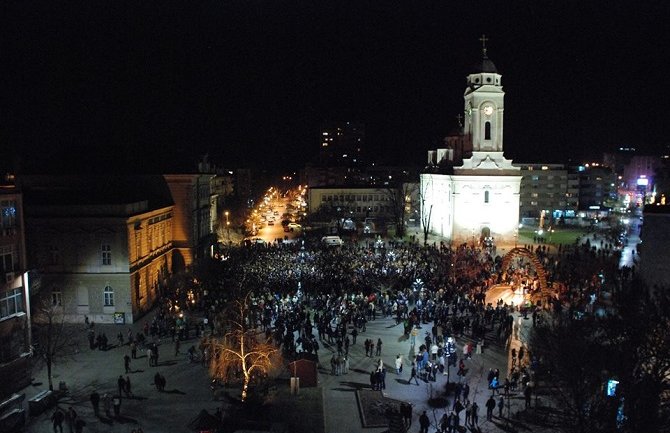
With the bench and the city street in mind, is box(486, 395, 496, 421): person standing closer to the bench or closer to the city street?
the city street

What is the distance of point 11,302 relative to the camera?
22.3 meters

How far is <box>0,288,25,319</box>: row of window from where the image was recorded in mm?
21719

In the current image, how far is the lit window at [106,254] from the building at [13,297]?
7262 millimetres

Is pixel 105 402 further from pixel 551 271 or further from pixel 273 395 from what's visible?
pixel 551 271

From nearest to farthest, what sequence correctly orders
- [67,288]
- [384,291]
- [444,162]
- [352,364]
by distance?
[352,364] < [67,288] < [384,291] < [444,162]

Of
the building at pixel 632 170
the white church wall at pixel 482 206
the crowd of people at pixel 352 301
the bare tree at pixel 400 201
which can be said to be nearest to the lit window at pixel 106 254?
the crowd of people at pixel 352 301

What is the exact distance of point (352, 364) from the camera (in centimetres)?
2350

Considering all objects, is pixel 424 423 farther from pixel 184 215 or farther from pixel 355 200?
pixel 355 200

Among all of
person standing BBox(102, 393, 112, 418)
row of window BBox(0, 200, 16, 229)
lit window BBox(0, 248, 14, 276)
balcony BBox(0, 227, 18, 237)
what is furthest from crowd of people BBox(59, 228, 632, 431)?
row of window BBox(0, 200, 16, 229)

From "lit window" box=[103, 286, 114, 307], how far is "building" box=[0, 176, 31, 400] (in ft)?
23.2

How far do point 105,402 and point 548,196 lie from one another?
80.6 meters

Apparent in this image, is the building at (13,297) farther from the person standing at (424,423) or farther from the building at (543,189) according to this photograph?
the building at (543,189)

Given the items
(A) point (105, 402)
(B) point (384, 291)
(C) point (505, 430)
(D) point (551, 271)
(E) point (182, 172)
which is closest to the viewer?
(C) point (505, 430)

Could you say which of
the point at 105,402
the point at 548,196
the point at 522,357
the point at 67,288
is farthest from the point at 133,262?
the point at 548,196
